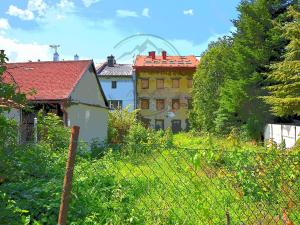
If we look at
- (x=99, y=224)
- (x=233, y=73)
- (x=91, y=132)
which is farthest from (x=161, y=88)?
(x=99, y=224)

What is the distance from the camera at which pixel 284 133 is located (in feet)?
74.7

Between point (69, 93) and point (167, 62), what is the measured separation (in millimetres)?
27727

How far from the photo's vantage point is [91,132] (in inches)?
886

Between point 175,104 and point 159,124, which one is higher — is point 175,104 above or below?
above

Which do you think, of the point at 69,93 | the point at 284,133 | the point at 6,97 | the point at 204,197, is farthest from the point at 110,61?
the point at 6,97

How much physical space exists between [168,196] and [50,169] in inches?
89.4

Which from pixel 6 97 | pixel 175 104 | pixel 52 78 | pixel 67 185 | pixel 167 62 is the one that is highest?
pixel 167 62

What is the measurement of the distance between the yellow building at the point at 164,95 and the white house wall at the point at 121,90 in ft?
3.19

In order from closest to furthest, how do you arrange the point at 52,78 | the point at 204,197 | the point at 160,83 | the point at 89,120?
the point at 204,197, the point at 52,78, the point at 89,120, the point at 160,83

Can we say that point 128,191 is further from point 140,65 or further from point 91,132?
point 140,65

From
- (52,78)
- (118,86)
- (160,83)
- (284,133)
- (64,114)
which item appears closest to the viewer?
(64,114)

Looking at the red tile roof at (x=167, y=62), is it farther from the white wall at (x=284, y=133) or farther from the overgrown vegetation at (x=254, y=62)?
the white wall at (x=284, y=133)

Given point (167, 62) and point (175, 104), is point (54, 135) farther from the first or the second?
point (167, 62)

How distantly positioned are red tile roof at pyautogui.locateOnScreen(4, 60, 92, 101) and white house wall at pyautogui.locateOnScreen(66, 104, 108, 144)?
1.05m
